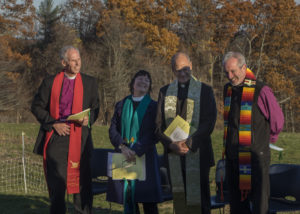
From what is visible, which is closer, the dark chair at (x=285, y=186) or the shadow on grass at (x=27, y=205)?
the dark chair at (x=285, y=186)

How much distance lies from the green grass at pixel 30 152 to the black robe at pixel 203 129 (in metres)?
2.27

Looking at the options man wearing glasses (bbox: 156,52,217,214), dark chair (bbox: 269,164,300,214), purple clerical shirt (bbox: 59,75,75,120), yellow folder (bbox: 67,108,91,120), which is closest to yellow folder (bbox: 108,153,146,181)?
man wearing glasses (bbox: 156,52,217,214)

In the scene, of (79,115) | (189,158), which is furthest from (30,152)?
(189,158)

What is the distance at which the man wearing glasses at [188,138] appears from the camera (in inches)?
193

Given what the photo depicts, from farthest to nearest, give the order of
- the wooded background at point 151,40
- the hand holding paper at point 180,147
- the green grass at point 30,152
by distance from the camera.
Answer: the wooded background at point 151,40
the green grass at point 30,152
the hand holding paper at point 180,147

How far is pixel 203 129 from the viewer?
486cm

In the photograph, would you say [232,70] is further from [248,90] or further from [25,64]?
[25,64]

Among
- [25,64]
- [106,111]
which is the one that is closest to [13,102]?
[25,64]

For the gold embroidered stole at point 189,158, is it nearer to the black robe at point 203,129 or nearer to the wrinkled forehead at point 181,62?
the black robe at point 203,129

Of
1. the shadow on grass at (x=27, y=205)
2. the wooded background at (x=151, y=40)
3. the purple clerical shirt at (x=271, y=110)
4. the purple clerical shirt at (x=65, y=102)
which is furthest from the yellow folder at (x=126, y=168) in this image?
the wooded background at (x=151, y=40)

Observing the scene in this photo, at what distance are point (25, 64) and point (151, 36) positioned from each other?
9.34m

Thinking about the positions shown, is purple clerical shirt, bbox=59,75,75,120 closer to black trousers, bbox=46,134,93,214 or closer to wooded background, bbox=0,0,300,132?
black trousers, bbox=46,134,93,214

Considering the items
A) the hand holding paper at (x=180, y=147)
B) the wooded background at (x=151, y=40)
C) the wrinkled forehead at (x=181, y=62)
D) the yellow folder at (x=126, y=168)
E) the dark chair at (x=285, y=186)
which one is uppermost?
the wooded background at (x=151, y=40)

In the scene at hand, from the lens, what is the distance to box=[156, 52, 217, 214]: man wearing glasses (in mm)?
4898
